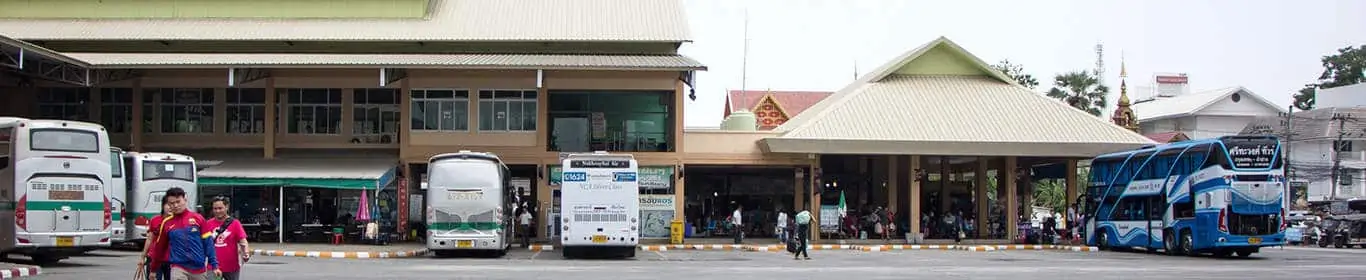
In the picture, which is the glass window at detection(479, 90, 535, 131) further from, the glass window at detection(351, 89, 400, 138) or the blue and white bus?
the blue and white bus

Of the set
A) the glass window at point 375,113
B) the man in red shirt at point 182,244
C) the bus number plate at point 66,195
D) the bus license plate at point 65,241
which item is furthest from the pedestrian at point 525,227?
the man in red shirt at point 182,244

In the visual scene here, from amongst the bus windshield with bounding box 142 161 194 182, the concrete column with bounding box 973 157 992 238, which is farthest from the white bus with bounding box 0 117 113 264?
the concrete column with bounding box 973 157 992 238

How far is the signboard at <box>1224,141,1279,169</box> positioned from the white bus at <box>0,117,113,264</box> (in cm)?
2653

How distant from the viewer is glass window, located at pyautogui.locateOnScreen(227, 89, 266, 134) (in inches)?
1628

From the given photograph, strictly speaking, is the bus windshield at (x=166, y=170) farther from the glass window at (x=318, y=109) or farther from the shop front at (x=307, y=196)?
the glass window at (x=318, y=109)

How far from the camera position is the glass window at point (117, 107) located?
1620 inches

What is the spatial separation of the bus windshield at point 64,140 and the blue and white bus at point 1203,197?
26418 mm

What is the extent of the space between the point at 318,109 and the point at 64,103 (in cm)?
833

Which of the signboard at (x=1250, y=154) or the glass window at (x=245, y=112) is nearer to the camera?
the signboard at (x=1250, y=154)

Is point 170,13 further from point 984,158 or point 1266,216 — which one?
point 1266,216

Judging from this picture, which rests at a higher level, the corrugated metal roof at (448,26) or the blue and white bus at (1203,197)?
the corrugated metal roof at (448,26)

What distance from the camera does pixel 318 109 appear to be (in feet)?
136

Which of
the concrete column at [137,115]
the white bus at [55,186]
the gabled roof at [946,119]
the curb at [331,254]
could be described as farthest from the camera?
the gabled roof at [946,119]

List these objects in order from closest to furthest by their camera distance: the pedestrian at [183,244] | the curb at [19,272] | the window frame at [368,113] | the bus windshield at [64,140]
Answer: the pedestrian at [183,244] → the curb at [19,272] → the bus windshield at [64,140] → the window frame at [368,113]
